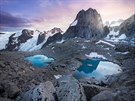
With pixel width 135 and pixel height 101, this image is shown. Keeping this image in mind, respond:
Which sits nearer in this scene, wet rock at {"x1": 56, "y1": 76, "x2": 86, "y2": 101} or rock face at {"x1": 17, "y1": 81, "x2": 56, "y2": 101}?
rock face at {"x1": 17, "y1": 81, "x2": 56, "y2": 101}

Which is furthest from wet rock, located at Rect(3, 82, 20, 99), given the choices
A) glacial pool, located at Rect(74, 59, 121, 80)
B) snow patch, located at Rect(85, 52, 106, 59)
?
snow patch, located at Rect(85, 52, 106, 59)

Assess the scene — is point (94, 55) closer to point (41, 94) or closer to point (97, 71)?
point (97, 71)

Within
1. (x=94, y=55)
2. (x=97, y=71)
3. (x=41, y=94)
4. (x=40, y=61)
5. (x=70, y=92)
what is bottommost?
(x=40, y=61)

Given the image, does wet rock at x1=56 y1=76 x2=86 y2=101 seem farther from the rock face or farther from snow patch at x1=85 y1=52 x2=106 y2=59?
snow patch at x1=85 y1=52 x2=106 y2=59

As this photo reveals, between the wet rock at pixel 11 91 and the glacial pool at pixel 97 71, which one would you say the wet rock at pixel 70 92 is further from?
the glacial pool at pixel 97 71

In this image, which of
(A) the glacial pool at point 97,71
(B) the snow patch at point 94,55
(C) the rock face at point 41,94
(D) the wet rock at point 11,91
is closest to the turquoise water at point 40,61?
(A) the glacial pool at point 97,71

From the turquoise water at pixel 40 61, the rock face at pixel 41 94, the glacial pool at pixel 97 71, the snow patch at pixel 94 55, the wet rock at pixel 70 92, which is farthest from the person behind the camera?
the snow patch at pixel 94 55

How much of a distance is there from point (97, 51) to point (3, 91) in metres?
120

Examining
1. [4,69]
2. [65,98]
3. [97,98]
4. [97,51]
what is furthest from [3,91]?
[97,51]

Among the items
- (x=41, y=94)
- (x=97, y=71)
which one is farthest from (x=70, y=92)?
(x=97, y=71)

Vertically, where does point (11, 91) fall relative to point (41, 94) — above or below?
below

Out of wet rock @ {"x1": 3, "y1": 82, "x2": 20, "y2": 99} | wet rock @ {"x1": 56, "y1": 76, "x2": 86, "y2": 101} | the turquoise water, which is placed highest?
wet rock @ {"x1": 56, "y1": 76, "x2": 86, "y2": 101}

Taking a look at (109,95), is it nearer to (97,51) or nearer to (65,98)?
(65,98)

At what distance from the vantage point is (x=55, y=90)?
570 inches
